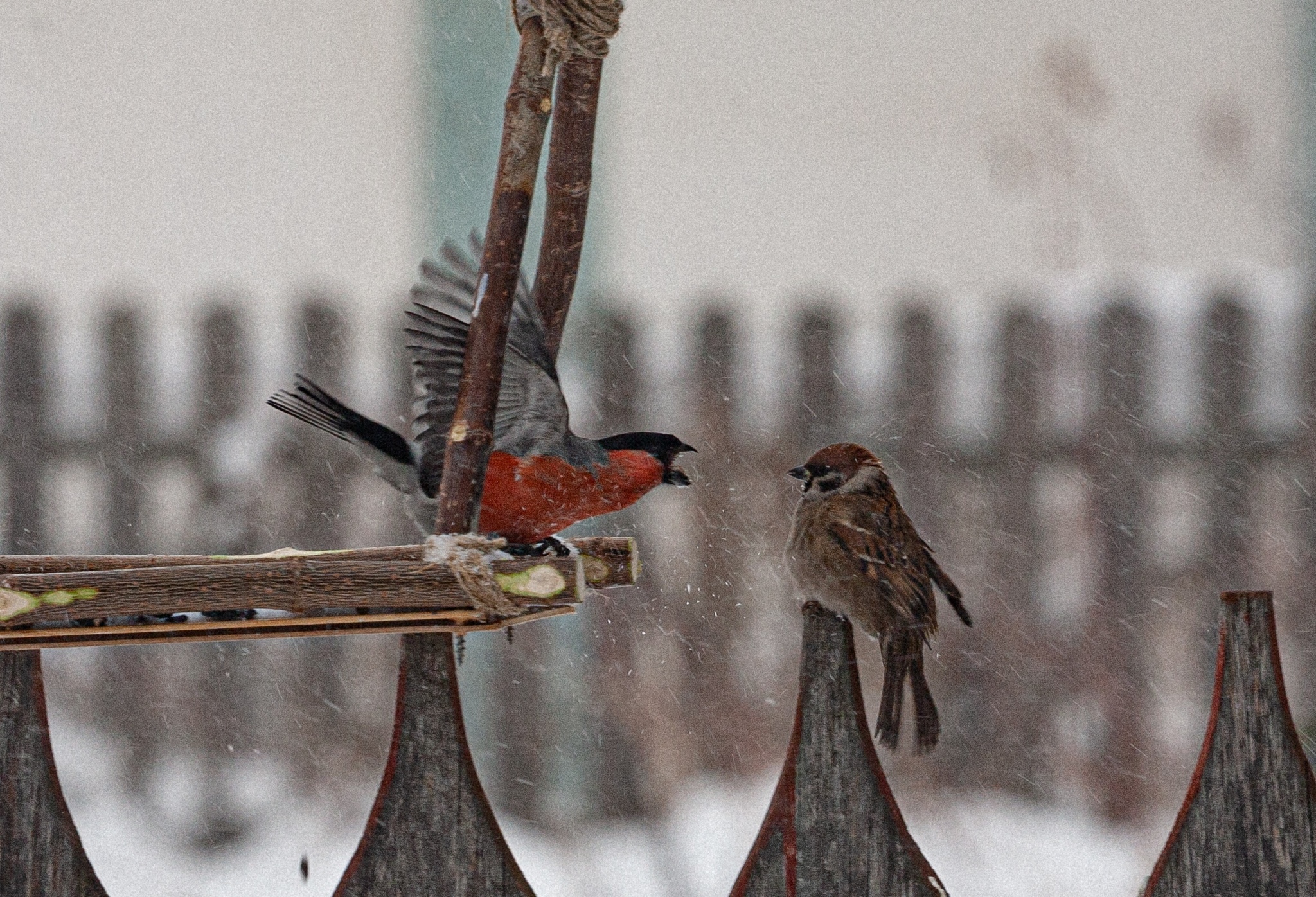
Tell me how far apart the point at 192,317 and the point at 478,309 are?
333cm

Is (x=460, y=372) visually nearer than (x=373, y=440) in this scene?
Yes

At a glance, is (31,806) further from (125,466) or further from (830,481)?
(125,466)

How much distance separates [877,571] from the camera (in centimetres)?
154

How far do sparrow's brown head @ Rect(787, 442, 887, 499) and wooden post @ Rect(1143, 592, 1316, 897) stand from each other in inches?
21.1

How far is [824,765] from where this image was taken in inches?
47.5

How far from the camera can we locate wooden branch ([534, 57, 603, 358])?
1301mm

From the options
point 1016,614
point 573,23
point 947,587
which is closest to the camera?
point 573,23

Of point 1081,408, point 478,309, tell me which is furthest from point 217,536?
point 478,309

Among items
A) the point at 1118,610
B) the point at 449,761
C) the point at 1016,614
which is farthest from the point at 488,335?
the point at 1118,610

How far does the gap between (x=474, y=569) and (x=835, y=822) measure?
397mm

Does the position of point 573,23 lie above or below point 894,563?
above

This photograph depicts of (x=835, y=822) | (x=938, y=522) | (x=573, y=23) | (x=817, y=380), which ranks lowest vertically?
(x=835, y=822)


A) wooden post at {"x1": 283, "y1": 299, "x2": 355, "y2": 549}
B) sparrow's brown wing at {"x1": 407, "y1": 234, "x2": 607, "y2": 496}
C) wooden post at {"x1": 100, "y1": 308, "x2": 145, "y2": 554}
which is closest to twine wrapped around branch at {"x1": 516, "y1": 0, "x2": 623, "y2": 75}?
sparrow's brown wing at {"x1": 407, "y1": 234, "x2": 607, "y2": 496}

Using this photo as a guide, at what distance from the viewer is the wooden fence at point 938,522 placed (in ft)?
12.8
